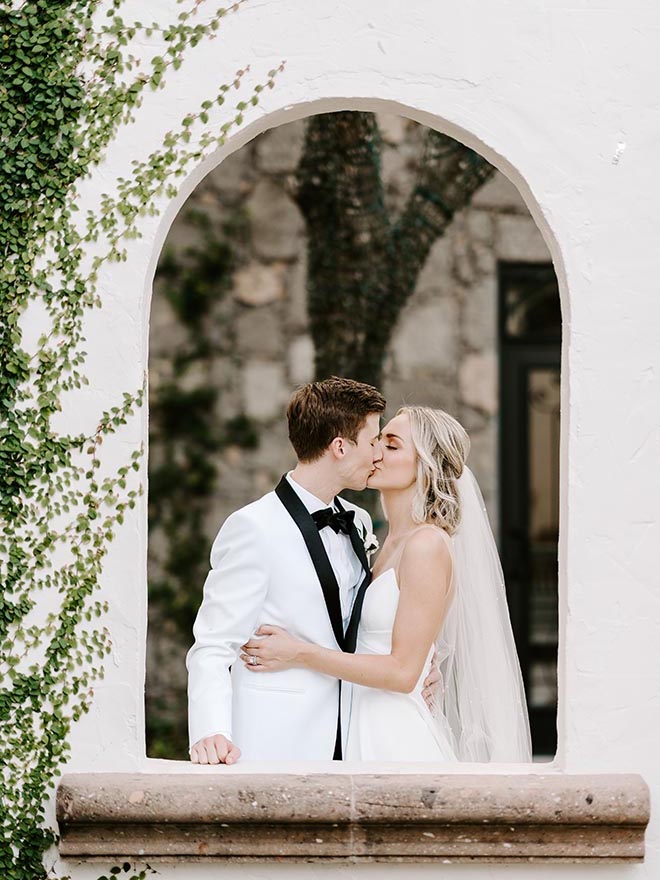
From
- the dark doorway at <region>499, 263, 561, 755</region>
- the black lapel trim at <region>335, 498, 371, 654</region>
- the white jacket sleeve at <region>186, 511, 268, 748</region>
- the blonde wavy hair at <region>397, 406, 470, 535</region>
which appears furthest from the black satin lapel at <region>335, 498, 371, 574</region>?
the dark doorway at <region>499, 263, 561, 755</region>

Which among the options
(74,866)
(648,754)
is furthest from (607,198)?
(74,866)

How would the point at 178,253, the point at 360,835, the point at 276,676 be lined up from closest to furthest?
1. the point at 360,835
2. the point at 276,676
3. the point at 178,253

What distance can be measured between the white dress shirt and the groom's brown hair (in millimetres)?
106

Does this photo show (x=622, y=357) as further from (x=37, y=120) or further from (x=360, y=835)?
(x=37, y=120)

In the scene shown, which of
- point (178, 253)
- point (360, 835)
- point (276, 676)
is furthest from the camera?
point (178, 253)

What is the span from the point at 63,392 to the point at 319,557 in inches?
30.0

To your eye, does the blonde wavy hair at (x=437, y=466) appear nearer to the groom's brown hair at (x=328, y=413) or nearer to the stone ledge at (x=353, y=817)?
the groom's brown hair at (x=328, y=413)

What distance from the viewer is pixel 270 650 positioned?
304 centimetres

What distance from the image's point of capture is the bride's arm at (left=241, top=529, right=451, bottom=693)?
3025 millimetres

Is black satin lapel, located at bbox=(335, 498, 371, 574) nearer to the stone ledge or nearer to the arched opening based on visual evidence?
the stone ledge

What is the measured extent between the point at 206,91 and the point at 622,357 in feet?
3.69

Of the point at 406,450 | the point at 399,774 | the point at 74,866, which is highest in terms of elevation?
the point at 406,450

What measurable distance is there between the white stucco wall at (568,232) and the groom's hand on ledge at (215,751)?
6 cm

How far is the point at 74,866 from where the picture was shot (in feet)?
9.30
